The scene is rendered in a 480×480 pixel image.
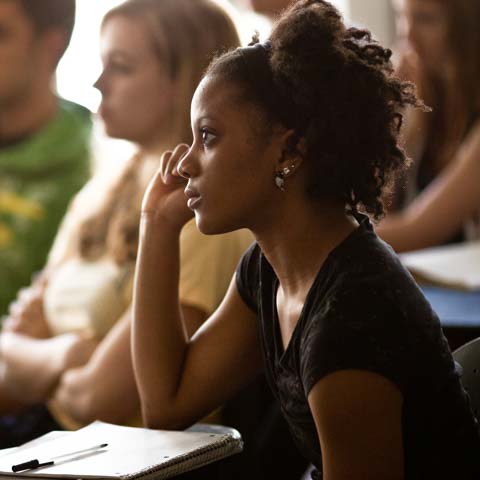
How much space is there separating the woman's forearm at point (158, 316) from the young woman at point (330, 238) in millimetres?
153

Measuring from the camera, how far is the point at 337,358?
1.00m

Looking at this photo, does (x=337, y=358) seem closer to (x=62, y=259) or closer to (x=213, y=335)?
(x=213, y=335)

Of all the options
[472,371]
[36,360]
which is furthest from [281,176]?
[36,360]

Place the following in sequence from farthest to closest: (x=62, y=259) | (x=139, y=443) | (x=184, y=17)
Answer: (x=62, y=259)
(x=184, y=17)
(x=139, y=443)

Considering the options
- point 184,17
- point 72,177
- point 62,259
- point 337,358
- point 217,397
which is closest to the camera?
point 337,358

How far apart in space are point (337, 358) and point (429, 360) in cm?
11

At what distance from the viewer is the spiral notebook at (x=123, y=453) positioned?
1.05m

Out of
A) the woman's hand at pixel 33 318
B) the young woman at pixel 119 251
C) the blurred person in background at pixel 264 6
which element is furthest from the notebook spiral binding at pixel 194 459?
the blurred person in background at pixel 264 6

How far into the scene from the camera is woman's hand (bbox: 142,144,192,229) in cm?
129

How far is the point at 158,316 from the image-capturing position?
4.33 ft

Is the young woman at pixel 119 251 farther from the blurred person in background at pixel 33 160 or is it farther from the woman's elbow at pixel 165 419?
the blurred person in background at pixel 33 160

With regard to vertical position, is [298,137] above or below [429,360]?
above

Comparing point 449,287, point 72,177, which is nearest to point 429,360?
point 449,287

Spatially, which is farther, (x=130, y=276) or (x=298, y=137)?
(x=130, y=276)
